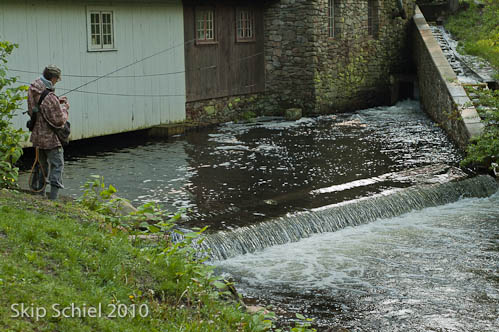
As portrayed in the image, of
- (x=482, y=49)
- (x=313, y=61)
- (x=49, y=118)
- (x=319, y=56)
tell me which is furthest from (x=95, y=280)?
(x=482, y=49)

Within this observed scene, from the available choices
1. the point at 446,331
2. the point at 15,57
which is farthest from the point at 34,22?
the point at 446,331

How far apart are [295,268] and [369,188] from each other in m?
3.28

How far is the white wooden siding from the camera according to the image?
12969 mm

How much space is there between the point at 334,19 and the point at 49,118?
513 inches

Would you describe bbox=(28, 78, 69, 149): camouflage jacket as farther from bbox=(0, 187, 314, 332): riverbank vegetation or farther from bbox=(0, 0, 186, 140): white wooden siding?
bbox=(0, 0, 186, 140): white wooden siding

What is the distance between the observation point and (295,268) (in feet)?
27.5

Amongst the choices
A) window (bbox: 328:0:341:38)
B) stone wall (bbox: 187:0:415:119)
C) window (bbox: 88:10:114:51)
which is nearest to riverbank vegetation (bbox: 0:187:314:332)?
window (bbox: 88:10:114:51)

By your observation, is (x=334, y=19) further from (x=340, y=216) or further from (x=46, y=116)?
(x=46, y=116)

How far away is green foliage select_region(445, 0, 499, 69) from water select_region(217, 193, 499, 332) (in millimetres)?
8432

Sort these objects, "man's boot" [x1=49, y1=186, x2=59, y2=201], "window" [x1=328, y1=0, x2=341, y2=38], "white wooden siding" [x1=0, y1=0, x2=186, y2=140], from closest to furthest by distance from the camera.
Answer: "man's boot" [x1=49, y1=186, x2=59, y2=201] < "white wooden siding" [x1=0, y1=0, x2=186, y2=140] < "window" [x1=328, y1=0, x2=341, y2=38]

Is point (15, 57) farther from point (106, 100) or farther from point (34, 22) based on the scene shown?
point (106, 100)

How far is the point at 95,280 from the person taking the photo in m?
5.48

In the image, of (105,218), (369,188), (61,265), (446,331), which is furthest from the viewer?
(369,188)

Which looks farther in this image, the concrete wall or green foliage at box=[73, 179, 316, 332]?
the concrete wall
